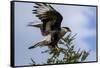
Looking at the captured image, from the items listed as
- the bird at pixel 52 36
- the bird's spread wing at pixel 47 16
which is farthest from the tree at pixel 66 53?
the bird's spread wing at pixel 47 16

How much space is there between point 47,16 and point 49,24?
2.9 inches

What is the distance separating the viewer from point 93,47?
220cm

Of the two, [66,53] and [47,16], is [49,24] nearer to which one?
[47,16]

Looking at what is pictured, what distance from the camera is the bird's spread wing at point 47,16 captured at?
1.98 metres

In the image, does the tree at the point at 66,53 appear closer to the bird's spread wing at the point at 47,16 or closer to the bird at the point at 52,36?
the bird at the point at 52,36

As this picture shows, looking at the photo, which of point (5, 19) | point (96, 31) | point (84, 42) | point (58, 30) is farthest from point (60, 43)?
point (5, 19)

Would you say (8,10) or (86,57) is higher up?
(8,10)

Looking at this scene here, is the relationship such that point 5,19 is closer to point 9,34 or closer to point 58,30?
point 9,34

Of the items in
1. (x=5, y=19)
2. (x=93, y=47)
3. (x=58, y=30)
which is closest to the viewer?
(x=5, y=19)

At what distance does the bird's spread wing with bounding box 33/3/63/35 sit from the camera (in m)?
1.98

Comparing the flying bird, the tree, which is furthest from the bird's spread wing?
the tree

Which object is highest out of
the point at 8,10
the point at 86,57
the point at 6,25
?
the point at 8,10

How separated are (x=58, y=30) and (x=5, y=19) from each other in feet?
1.60

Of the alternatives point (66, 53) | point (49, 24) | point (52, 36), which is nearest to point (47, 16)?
point (49, 24)
